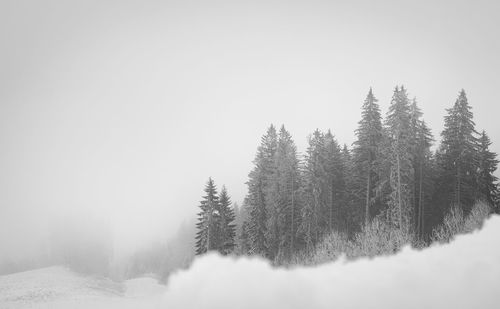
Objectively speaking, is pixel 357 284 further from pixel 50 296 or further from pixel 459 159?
pixel 50 296

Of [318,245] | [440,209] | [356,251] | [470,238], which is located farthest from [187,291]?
[440,209]

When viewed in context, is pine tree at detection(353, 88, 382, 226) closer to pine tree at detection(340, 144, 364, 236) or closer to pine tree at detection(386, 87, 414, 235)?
pine tree at detection(340, 144, 364, 236)

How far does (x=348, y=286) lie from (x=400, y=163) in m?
25.5

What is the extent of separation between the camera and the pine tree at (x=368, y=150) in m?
39.0

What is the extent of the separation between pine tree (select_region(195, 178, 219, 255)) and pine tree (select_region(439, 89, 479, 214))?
92.1ft

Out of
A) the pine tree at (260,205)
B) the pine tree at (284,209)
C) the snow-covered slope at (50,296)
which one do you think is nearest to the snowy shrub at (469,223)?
the pine tree at (284,209)

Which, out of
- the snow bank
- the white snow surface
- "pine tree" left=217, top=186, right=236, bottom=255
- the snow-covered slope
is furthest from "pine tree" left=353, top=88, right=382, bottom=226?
the snow-covered slope

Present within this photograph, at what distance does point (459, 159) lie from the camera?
38.3 meters

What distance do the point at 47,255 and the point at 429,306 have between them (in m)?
109

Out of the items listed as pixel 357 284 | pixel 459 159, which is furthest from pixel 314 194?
pixel 357 284

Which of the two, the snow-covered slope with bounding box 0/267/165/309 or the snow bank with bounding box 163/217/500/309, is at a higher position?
the snow bank with bounding box 163/217/500/309

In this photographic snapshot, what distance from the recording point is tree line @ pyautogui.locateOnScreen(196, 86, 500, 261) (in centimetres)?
3669

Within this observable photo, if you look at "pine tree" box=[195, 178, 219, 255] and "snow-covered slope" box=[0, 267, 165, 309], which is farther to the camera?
"pine tree" box=[195, 178, 219, 255]

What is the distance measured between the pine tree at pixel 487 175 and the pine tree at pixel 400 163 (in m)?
8.74
